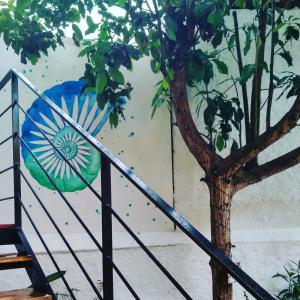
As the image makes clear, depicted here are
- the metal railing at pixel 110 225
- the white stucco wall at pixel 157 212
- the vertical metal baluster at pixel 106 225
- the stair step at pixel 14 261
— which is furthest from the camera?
the white stucco wall at pixel 157 212

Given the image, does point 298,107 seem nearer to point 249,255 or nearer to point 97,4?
point 97,4

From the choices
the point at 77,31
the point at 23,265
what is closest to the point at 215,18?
the point at 77,31

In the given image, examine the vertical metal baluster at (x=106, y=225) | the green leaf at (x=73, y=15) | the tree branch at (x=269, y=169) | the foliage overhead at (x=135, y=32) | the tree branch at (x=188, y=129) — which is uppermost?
the green leaf at (x=73, y=15)

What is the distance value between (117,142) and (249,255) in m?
1.36

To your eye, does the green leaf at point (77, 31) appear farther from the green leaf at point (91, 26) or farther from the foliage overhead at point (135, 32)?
the green leaf at point (91, 26)

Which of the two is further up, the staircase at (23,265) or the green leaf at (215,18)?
the green leaf at (215,18)

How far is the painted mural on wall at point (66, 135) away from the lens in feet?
10.2

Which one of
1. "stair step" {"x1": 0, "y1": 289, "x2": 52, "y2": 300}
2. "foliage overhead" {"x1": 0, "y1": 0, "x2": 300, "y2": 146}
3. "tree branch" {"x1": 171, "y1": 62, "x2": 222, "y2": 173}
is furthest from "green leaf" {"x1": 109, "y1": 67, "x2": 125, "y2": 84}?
"stair step" {"x1": 0, "y1": 289, "x2": 52, "y2": 300}

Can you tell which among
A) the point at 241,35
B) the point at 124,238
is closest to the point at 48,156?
the point at 124,238

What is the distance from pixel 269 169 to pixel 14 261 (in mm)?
1419

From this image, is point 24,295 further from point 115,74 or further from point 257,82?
point 257,82

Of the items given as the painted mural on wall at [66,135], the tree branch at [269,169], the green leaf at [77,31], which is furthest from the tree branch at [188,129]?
the painted mural on wall at [66,135]

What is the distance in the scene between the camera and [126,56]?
2066mm

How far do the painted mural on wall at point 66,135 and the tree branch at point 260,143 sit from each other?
1.17m
